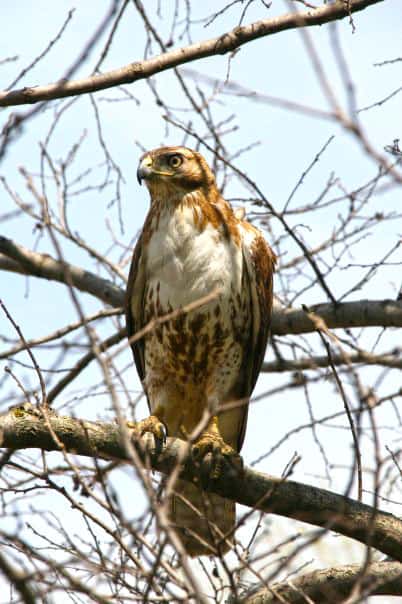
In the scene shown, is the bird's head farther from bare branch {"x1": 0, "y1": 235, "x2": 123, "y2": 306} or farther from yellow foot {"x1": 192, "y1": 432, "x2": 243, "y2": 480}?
yellow foot {"x1": 192, "y1": 432, "x2": 243, "y2": 480}

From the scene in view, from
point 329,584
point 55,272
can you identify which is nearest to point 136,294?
point 55,272

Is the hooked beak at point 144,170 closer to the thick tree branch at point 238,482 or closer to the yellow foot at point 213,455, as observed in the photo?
the yellow foot at point 213,455

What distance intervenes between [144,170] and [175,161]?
25cm

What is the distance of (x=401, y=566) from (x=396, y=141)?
2242 mm

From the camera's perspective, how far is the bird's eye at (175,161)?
5.80 meters

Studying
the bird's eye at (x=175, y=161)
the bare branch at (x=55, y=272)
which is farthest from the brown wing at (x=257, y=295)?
the bare branch at (x=55, y=272)

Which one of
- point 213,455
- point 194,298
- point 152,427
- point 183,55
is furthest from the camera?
point 194,298

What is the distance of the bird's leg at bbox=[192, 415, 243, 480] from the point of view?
460cm

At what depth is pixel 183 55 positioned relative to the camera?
425 centimetres

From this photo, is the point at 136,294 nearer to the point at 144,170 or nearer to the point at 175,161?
the point at 144,170

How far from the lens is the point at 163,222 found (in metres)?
5.64

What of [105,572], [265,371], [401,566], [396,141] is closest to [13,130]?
[105,572]

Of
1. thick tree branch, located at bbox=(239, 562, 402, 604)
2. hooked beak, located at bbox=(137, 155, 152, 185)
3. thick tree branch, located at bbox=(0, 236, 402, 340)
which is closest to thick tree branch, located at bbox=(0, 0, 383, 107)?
thick tree branch, located at bbox=(0, 236, 402, 340)

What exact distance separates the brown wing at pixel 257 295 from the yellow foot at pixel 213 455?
71 cm
